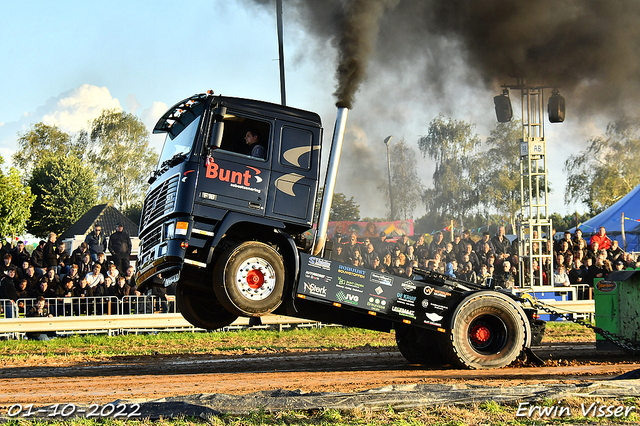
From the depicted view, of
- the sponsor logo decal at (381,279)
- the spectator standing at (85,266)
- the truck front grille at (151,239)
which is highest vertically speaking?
the spectator standing at (85,266)

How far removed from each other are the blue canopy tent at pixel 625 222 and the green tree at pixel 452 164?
20.0 meters

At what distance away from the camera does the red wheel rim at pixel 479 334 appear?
9.20 m

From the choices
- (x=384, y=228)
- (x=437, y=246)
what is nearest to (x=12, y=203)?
(x=384, y=228)

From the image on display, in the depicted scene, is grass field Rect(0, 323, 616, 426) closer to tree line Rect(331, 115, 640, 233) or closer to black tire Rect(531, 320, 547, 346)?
black tire Rect(531, 320, 547, 346)

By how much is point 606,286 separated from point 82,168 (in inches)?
1693

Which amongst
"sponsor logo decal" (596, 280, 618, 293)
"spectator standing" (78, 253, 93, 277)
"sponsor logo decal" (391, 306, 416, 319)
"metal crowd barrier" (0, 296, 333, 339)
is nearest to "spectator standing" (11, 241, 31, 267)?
"spectator standing" (78, 253, 93, 277)

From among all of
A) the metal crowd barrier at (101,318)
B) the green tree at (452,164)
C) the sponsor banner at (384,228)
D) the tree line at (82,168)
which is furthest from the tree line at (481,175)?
the metal crowd barrier at (101,318)

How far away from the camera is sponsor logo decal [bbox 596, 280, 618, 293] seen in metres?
10.3

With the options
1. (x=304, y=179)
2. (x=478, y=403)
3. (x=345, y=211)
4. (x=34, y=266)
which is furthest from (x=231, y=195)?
(x=345, y=211)

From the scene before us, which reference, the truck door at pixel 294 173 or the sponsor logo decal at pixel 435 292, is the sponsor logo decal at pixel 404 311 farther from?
the truck door at pixel 294 173

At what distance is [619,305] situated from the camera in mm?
10117

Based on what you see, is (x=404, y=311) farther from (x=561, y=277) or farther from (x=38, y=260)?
(x=38, y=260)

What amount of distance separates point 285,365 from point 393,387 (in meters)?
3.71

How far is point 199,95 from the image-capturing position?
8281 mm
